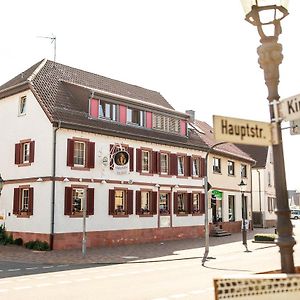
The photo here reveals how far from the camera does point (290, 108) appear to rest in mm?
4805

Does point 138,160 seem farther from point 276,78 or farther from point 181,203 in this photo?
point 276,78

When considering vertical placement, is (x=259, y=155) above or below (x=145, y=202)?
above

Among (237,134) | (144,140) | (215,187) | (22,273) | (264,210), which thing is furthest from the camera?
(264,210)

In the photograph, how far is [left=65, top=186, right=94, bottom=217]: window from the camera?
24.5 m

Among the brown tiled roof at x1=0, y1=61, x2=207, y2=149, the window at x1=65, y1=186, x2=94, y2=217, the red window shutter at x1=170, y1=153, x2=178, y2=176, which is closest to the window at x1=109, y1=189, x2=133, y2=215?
the window at x1=65, y1=186, x2=94, y2=217

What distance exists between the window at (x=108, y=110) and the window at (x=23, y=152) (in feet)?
15.2

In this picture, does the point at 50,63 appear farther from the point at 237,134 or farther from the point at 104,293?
the point at 237,134

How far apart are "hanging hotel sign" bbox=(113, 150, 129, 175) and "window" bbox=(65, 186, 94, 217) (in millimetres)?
2365

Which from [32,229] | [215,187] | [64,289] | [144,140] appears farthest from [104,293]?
[215,187]

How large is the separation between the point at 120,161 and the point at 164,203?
5.42 meters

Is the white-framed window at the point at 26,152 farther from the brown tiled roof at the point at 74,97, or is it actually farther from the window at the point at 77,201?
the window at the point at 77,201

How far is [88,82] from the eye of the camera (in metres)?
31.3

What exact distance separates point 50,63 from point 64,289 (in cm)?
2128

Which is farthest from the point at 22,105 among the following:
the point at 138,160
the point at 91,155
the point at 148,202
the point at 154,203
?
the point at 154,203
